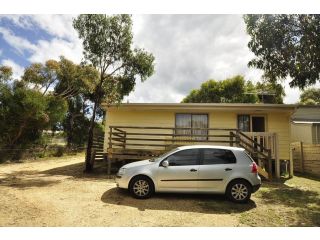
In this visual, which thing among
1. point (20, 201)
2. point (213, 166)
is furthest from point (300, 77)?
point (20, 201)

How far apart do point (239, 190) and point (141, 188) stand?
295 centimetres

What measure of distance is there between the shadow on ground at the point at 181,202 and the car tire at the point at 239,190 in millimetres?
196

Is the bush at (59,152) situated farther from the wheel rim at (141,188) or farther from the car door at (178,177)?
the car door at (178,177)

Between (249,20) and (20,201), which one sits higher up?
(249,20)

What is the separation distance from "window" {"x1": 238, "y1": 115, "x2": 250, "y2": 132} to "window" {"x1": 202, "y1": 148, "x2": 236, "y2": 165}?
27.0 feet

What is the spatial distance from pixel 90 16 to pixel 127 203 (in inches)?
389

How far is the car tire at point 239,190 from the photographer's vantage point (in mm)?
8734

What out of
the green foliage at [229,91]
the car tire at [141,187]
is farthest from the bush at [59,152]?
the green foliage at [229,91]

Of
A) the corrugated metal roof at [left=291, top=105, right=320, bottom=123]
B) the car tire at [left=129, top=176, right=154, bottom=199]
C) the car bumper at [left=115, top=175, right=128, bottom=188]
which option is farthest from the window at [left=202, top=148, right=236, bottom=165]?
the corrugated metal roof at [left=291, top=105, right=320, bottom=123]

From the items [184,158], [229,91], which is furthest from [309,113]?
[184,158]

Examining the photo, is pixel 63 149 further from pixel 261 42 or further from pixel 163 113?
pixel 261 42

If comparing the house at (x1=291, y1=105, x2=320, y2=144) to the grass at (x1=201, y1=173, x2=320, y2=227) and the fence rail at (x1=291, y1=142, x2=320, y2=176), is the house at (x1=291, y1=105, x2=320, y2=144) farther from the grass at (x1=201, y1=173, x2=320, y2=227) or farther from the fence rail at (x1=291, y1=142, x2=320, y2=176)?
the grass at (x1=201, y1=173, x2=320, y2=227)

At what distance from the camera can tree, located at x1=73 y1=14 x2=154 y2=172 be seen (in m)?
14.5

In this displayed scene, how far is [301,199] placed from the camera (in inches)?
387
